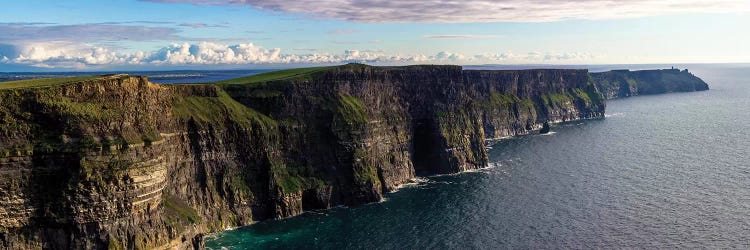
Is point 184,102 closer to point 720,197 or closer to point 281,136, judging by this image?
point 281,136

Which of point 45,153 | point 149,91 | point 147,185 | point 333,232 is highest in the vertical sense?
point 149,91

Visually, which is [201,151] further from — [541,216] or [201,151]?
[541,216]

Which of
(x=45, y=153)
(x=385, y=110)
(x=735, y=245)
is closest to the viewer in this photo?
(x=45, y=153)

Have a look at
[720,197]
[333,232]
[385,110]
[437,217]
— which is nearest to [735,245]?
[720,197]

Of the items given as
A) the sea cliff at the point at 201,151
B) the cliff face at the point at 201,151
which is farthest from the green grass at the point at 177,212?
the sea cliff at the point at 201,151

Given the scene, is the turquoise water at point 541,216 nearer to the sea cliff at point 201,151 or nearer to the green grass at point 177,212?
the green grass at point 177,212

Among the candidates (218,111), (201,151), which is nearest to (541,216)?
(201,151)

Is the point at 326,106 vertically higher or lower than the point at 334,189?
higher

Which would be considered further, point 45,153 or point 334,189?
point 334,189

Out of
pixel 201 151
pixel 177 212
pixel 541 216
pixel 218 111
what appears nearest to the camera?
pixel 177 212
